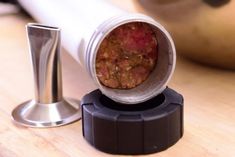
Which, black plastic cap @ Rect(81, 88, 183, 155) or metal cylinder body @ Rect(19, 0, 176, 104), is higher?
metal cylinder body @ Rect(19, 0, 176, 104)

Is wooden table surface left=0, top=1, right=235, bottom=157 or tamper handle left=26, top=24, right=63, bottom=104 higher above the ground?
tamper handle left=26, top=24, right=63, bottom=104

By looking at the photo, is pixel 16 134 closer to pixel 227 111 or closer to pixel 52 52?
pixel 52 52

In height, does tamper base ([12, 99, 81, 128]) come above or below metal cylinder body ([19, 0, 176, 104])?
below
